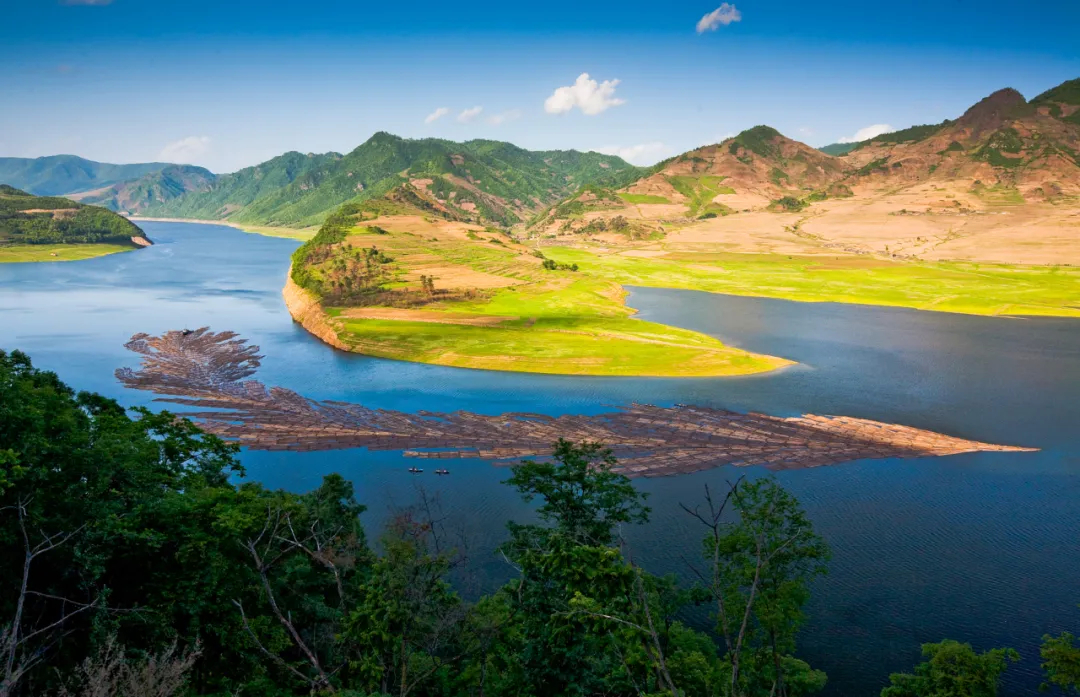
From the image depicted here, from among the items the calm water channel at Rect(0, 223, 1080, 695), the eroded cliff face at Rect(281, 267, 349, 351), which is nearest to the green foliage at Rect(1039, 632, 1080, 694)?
the calm water channel at Rect(0, 223, 1080, 695)

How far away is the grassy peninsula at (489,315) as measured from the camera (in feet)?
287

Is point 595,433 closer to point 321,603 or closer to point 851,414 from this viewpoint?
point 851,414

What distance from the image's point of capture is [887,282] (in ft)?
521

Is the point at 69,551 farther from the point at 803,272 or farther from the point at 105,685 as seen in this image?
the point at 803,272

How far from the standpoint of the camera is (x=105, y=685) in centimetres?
1452

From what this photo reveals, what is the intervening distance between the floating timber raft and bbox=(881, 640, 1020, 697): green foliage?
28.4 meters

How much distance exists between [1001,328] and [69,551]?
433 ft

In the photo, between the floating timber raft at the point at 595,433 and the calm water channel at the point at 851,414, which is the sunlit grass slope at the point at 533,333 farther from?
the floating timber raft at the point at 595,433

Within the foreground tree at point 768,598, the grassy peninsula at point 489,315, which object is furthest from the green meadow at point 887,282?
the foreground tree at point 768,598

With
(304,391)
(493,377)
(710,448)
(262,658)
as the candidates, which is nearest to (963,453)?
(710,448)

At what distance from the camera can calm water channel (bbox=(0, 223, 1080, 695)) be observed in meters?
35.5

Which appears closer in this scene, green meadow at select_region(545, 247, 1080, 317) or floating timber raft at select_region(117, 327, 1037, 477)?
floating timber raft at select_region(117, 327, 1037, 477)

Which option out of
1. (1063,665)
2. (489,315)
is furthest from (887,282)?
(1063,665)

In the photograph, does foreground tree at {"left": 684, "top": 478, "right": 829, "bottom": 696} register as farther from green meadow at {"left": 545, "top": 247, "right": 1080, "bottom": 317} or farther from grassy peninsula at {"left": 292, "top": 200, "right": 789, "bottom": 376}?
green meadow at {"left": 545, "top": 247, "right": 1080, "bottom": 317}
